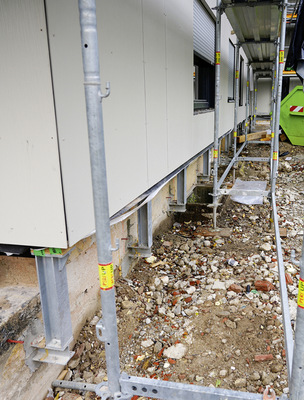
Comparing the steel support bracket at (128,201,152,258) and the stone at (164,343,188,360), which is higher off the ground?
the steel support bracket at (128,201,152,258)

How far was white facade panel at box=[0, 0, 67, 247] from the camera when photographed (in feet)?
6.14

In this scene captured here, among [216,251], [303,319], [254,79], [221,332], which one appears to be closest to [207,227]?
[216,251]

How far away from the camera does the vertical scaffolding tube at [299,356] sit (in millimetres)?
1641

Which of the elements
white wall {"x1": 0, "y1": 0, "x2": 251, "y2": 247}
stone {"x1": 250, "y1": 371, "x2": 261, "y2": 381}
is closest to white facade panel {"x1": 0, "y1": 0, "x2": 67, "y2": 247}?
white wall {"x1": 0, "y1": 0, "x2": 251, "y2": 247}

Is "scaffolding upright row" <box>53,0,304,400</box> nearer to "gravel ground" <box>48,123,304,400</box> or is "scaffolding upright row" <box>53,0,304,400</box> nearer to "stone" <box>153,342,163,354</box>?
"gravel ground" <box>48,123,304,400</box>

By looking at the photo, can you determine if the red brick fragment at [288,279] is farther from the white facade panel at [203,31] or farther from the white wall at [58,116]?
Result: the white facade panel at [203,31]

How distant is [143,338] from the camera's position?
328cm

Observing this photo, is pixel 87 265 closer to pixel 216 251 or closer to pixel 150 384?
pixel 150 384

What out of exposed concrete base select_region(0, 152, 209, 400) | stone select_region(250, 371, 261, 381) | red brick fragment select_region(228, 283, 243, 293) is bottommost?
stone select_region(250, 371, 261, 381)

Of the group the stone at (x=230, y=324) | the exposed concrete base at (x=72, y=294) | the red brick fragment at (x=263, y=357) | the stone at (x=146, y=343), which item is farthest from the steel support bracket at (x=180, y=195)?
the red brick fragment at (x=263, y=357)

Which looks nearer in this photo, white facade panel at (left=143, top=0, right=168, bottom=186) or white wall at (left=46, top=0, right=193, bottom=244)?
white wall at (left=46, top=0, right=193, bottom=244)

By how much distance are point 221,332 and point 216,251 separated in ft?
6.28

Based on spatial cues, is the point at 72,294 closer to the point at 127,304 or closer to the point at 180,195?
the point at 127,304

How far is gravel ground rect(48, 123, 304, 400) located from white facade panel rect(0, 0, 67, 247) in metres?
1.35
